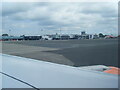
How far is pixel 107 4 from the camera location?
3.59ft

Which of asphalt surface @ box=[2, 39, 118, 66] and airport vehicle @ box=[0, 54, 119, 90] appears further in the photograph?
asphalt surface @ box=[2, 39, 118, 66]

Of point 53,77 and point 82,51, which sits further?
point 82,51

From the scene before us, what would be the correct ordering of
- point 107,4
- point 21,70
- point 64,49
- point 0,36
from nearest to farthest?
point 107,4
point 21,70
point 0,36
point 64,49

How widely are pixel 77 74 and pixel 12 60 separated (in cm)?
83

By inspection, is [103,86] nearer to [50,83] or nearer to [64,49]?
[50,83]

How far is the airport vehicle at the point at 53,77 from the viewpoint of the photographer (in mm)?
802

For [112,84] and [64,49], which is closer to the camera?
[112,84]

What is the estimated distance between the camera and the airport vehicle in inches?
31.6

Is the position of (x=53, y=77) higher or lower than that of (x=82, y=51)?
higher

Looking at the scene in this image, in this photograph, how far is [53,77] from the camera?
97cm

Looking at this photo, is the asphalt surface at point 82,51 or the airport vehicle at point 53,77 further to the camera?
the asphalt surface at point 82,51

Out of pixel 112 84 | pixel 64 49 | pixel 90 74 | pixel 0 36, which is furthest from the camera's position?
pixel 64 49

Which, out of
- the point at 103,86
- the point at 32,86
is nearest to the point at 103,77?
the point at 103,86

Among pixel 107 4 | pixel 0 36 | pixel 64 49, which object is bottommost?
pixel 64 49
